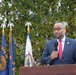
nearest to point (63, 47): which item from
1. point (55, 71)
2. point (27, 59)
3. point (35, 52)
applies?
point (55, 71)

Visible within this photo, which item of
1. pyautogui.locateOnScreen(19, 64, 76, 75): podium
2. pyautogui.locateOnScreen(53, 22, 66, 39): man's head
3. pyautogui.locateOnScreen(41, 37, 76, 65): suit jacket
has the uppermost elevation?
pyautogui.locateOnScreen(53, 22, 66, 39): man's head

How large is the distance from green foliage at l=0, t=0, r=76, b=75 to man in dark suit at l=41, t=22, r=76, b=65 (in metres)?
8.86

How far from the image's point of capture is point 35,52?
1431 centimetres

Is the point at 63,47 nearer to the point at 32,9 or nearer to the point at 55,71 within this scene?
the point at 55,71

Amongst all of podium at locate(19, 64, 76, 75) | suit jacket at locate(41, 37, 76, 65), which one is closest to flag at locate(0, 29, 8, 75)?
suit jacket at locate(41, 37, 76, 65)

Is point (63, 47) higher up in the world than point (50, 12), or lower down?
lower down

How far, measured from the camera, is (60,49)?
197 inches

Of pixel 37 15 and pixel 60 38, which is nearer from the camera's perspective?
pixel 60 38

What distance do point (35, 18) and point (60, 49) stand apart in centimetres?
955

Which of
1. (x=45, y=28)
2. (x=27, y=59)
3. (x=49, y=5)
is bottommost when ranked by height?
(x=27, y=59)

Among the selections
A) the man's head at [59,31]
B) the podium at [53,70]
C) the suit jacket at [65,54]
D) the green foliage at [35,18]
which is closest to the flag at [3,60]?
the green foliage at [35,18]

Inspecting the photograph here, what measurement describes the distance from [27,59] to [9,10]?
3.70m

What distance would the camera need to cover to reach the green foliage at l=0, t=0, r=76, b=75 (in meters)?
14.2

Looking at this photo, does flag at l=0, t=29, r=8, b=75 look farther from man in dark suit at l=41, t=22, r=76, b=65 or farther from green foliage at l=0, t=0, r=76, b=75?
man in dark suit at l=41, t=22, r=76, b=65
